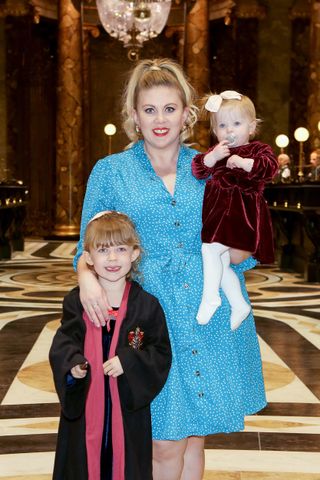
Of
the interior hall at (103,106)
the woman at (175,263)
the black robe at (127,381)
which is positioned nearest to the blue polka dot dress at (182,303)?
the woman at (175,263)

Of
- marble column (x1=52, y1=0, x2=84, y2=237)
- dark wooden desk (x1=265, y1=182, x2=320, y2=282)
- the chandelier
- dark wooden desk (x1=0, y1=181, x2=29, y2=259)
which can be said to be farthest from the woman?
marble column (x1=52, y1=0, x2=84, y2=237)

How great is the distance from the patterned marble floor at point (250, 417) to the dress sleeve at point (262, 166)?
1.36 metres

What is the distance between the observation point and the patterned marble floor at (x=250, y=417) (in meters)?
3.46

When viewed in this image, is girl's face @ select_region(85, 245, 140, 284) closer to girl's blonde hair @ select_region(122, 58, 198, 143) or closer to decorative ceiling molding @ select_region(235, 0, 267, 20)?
girl's blonde hair @ select_region(122, 58, 198, 143)

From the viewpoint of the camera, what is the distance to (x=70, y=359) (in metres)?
2.24

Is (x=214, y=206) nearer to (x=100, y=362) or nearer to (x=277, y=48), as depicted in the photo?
(x=100, y=362)

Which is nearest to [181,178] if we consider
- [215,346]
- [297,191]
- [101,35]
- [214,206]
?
[214,206]

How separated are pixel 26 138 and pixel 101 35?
305 cm

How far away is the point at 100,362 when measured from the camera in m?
2.30

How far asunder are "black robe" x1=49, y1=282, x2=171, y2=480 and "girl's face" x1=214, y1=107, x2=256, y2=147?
0.55 metres

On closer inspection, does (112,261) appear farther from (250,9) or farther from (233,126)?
(250,9)

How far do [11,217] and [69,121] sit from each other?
4389 mm

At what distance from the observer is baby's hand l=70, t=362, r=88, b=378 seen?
2.21 m

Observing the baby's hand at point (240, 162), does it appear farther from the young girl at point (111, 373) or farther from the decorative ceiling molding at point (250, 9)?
the decorative ceiling molding at point (250, 9)
